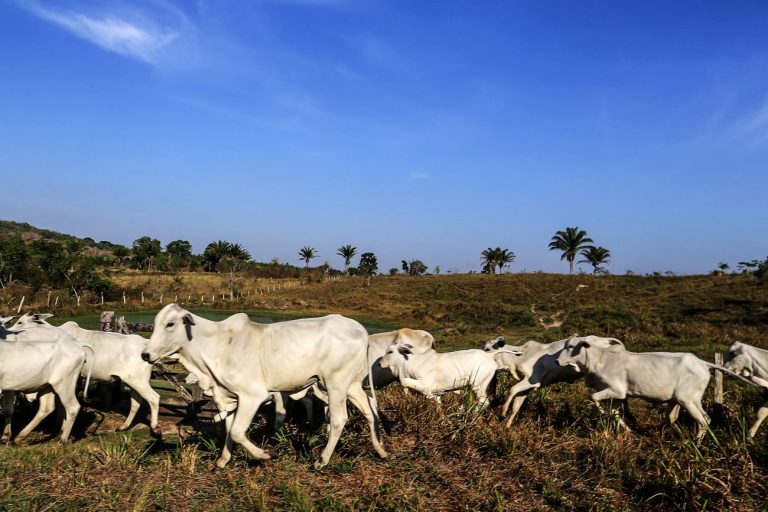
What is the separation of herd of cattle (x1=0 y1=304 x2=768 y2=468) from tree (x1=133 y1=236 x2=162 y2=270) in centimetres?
8178

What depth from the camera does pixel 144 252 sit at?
8669 centimetres

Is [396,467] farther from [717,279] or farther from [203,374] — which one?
[717,279]

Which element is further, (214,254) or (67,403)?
(214,254)

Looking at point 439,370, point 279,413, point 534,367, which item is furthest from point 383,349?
point 279,413

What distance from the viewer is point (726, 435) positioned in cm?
729

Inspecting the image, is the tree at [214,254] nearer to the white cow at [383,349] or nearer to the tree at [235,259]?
the tree at [235,259]

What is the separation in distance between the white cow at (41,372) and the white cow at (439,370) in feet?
16.4

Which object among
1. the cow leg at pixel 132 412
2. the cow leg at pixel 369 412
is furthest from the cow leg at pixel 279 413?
the cow leg at pixel 132 412

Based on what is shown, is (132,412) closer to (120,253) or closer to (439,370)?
(439,370)

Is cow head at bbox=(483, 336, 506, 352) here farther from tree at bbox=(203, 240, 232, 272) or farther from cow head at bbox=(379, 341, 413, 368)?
tree at bbox=(203, 240, 232, 272)

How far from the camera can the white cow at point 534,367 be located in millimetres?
9172

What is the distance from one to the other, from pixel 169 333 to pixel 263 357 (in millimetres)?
1207

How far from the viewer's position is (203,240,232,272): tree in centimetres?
8297

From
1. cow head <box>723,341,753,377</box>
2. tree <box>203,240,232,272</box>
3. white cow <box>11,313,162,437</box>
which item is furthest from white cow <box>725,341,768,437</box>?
tree <box>203,240,232,272</box>
